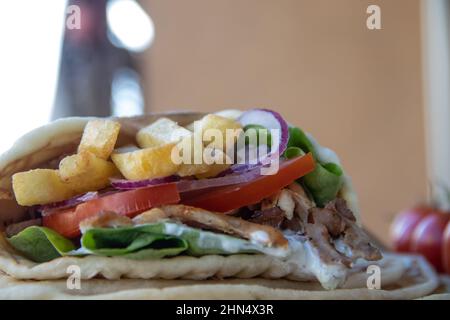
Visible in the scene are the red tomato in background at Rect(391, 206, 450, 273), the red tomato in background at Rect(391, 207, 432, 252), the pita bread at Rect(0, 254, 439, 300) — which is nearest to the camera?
the pita bread at Rect(0, 254, 439, 300)

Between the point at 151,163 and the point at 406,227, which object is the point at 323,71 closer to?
the point at 406,227

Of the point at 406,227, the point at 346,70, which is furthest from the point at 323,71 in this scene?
the point at 406,227

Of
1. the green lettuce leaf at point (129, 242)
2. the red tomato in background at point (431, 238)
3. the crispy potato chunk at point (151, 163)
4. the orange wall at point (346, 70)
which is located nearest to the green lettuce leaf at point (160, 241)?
the green lettuce leaf at point (129, 242)

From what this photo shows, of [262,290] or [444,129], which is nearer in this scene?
[262,290]

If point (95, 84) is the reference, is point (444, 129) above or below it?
below

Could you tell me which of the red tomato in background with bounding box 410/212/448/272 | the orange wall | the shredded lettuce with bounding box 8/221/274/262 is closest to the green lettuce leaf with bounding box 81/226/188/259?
the shredded lettuce with bounding box 8/221/274/262

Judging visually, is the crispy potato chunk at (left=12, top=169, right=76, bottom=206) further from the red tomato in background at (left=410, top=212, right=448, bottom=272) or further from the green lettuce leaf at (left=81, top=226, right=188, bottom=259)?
the red tomato in background at (left=410, top=212, right=448, bottom=272)

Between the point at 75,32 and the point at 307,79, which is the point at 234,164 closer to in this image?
the point at 307,79
